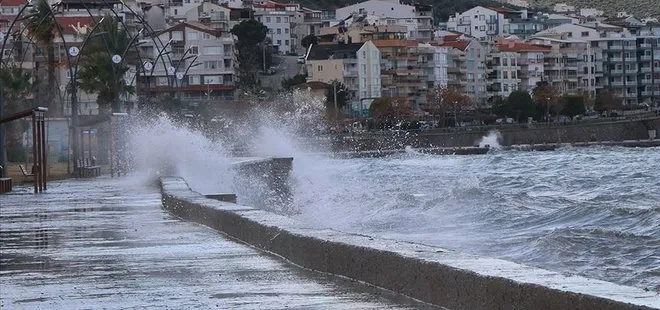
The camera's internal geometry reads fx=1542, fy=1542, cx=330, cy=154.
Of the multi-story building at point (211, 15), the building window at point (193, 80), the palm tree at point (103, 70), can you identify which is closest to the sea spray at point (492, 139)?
the building window at point (193, 80)

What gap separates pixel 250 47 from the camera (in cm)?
17412

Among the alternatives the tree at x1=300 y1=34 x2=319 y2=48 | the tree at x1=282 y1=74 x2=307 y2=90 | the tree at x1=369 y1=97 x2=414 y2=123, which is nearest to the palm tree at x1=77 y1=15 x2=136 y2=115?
the tree at x1=369 y1=97 x2=414 y2=123

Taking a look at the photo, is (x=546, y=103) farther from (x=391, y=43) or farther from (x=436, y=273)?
(x=436, y=273)

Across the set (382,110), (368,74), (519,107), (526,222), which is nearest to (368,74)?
(368,74)

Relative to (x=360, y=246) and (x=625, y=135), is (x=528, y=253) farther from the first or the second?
(x=625, y=135)

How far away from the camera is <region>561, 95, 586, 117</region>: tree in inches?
6727

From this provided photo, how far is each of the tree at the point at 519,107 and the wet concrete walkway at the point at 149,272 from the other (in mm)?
145404

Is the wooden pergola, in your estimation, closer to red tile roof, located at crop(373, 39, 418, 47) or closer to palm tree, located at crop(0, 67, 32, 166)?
palm tree, located at crop(0, 67, 32, 166)

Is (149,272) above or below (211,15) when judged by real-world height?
below

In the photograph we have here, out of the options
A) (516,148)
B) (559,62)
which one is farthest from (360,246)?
(559,62)

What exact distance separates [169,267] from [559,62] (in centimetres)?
18843

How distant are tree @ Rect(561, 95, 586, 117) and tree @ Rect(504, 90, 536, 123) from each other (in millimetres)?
6362

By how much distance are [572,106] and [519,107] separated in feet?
31.9

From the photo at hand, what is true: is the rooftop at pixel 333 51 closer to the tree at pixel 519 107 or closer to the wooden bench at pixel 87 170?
the tree at pixel 519 107
